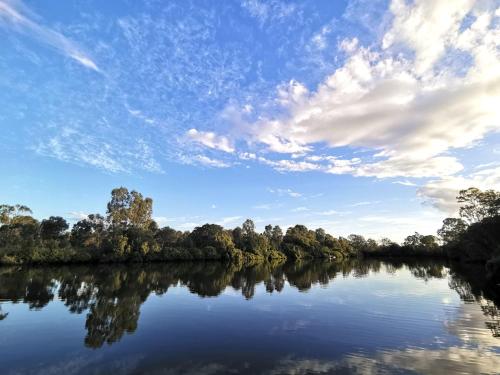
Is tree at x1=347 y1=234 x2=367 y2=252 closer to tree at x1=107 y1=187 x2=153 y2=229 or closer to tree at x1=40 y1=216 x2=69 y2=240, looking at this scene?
tree at x1=107 y1=187 x2=153 y2=229

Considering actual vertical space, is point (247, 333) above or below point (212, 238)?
below

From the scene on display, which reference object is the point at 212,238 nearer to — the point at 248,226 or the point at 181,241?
the point at 181,241

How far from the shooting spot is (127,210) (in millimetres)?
94562

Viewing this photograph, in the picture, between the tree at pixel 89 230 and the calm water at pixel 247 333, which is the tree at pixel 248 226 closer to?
the tree at pixel 89 230

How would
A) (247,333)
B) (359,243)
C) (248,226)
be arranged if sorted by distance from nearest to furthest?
(247,333) → (248,226) → (359,243)

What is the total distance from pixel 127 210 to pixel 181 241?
19.4 m

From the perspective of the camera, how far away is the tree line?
207 feet

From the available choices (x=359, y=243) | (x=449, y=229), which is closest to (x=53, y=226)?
(x=449, y=229)

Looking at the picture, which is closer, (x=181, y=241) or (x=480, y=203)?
(x=480, y=203)

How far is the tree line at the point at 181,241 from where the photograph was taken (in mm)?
63094

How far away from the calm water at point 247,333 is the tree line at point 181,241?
2423cm

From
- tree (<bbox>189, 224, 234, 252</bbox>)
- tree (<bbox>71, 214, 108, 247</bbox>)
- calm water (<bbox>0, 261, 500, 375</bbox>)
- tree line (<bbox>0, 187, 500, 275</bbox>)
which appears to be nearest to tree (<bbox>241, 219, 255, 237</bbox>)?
tree line (<bbox>0, 187, 500, 275</bbox>)

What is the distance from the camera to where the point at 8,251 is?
6219 centimetres

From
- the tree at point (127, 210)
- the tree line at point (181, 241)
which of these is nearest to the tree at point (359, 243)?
the tree line at point (181, 241)
